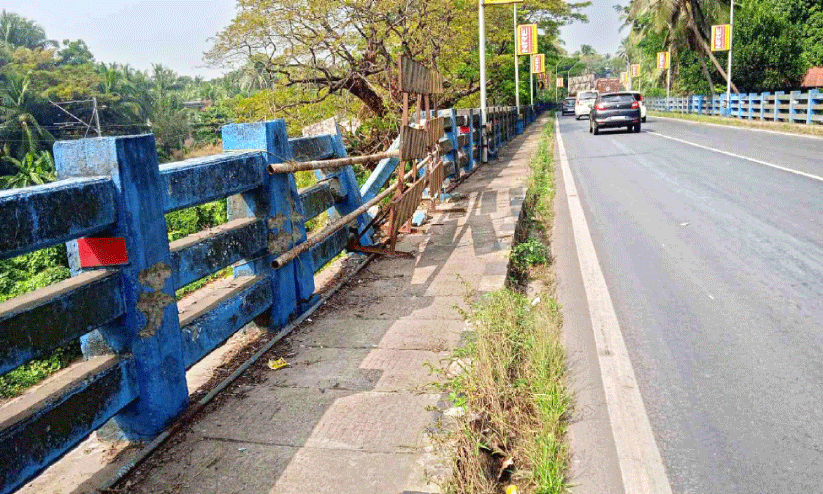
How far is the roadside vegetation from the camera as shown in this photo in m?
2.72

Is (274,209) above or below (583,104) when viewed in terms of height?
below

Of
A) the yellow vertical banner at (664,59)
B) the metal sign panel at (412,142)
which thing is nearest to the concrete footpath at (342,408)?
the metal sign panel at (412,142)

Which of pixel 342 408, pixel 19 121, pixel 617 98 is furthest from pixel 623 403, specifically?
pixel 19 121

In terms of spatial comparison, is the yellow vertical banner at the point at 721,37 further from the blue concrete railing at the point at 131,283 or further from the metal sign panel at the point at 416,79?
the blue concrete railing at the point at 131,283

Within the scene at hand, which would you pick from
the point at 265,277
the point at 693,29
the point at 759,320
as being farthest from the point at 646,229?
the point at 693,29

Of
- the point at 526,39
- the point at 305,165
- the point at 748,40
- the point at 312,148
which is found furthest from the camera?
the point at 748,40

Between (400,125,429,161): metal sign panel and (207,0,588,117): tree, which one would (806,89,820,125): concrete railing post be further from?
(400,125,429,161): metal sign panel

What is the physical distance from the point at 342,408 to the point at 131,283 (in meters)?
1.17

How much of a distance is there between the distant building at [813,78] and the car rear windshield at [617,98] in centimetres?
1791

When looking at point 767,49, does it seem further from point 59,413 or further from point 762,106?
point 59,413

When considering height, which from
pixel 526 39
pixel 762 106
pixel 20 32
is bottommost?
pixel 762 106

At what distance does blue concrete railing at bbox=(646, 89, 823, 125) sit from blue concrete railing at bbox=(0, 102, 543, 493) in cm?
2441

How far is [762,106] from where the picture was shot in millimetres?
28531

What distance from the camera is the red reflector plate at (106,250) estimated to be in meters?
2.97
